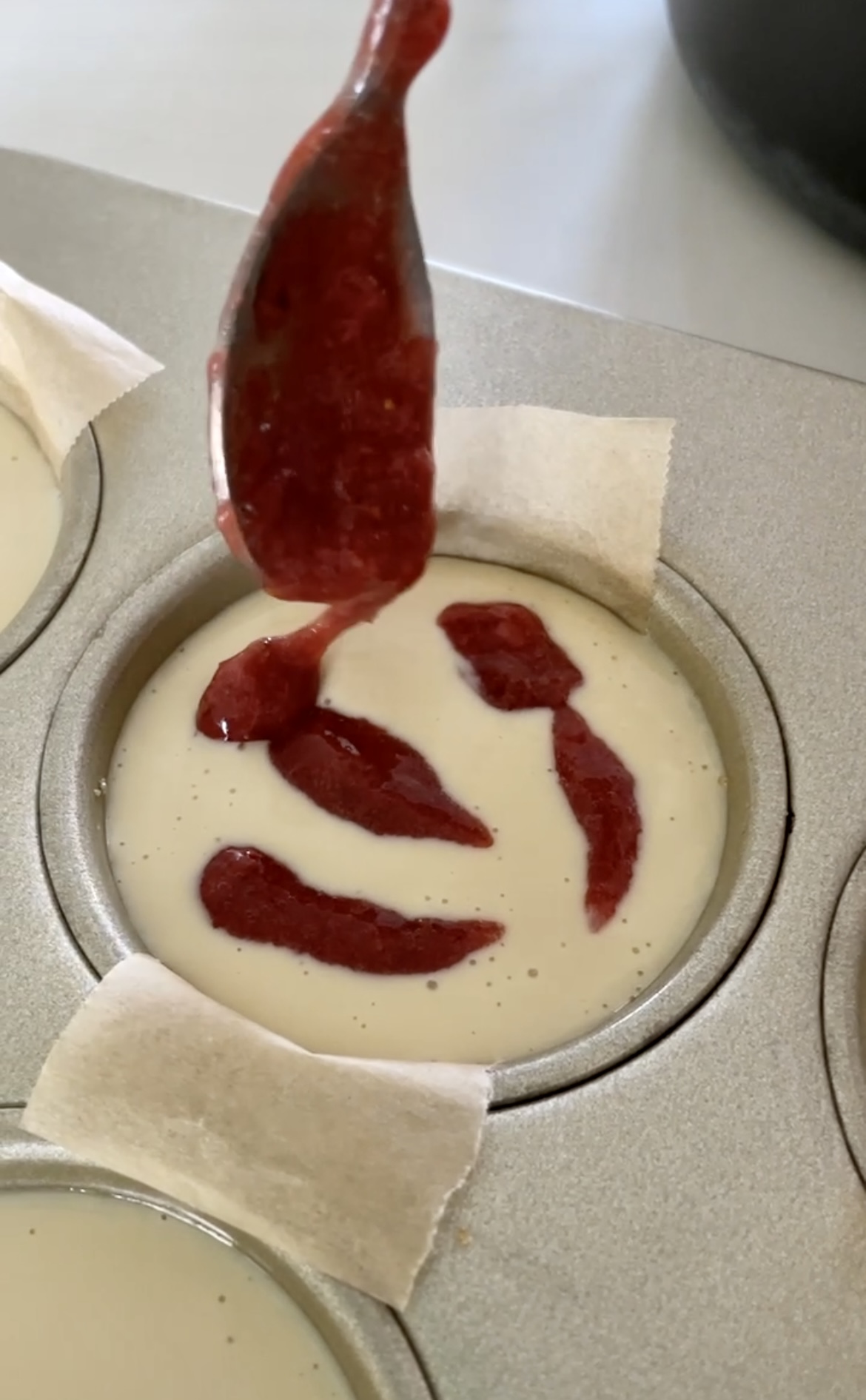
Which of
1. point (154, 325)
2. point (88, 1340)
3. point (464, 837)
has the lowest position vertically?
point (88, 1340)

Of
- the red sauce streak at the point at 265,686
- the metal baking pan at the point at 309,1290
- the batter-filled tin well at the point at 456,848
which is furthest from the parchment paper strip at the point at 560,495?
the metal baking pan at the point at 309,1290

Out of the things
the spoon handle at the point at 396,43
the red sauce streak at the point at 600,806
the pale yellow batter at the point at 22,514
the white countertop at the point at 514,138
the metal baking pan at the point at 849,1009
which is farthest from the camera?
the white countertop at the point at 514,138

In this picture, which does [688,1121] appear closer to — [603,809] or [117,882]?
[603,809]

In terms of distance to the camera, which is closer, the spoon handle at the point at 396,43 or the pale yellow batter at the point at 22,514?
the spoon handle at the point at 396,43

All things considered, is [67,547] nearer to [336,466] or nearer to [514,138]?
[336,466]

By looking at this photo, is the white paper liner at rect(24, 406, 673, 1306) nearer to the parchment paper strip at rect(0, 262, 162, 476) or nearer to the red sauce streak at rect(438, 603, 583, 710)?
the red sauce streak at rect(438, 603, 583, 710)

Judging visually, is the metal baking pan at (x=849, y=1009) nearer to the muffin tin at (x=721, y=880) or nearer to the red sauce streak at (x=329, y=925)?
the muffin tin at (x=721, y=880)

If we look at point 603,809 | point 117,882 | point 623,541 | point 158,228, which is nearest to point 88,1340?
point 117,882

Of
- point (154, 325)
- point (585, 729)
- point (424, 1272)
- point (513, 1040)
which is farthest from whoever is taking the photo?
point (154, 325)
